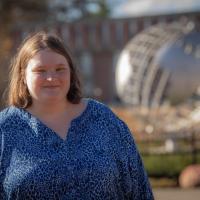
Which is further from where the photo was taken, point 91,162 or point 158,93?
point 158,93

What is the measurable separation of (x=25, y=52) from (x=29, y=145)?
40 cm

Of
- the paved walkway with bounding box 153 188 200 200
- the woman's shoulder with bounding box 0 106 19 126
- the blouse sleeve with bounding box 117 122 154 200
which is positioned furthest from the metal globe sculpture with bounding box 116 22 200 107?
the woman's shoulder with bounding box 0 106 19 126

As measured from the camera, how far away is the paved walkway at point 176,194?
33.9 ft

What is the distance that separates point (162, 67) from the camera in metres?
15.9

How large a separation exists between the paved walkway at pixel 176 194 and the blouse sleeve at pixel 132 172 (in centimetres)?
710

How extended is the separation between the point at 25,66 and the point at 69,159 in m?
0.45

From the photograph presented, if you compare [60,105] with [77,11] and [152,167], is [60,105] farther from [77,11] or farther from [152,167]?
[77,11]

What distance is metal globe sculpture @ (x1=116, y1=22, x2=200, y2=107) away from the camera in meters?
15.4

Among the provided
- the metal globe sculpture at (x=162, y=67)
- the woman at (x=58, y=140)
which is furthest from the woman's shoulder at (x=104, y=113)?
the metal globe sculpture at (x=162, y=67)

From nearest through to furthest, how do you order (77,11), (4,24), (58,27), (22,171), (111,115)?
1. (22,171)
2. (111,115)
3. (4,24)
4. (58,27)
5. (77,11)

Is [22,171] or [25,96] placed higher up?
[25,96]

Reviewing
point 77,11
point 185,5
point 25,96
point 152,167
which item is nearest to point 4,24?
point 77,11

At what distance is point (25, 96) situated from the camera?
3.16 m

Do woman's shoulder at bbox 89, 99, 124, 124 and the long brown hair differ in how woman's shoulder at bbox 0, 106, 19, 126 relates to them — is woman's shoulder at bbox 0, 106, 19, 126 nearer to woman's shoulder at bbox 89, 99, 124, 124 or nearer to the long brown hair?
the long brown hair
